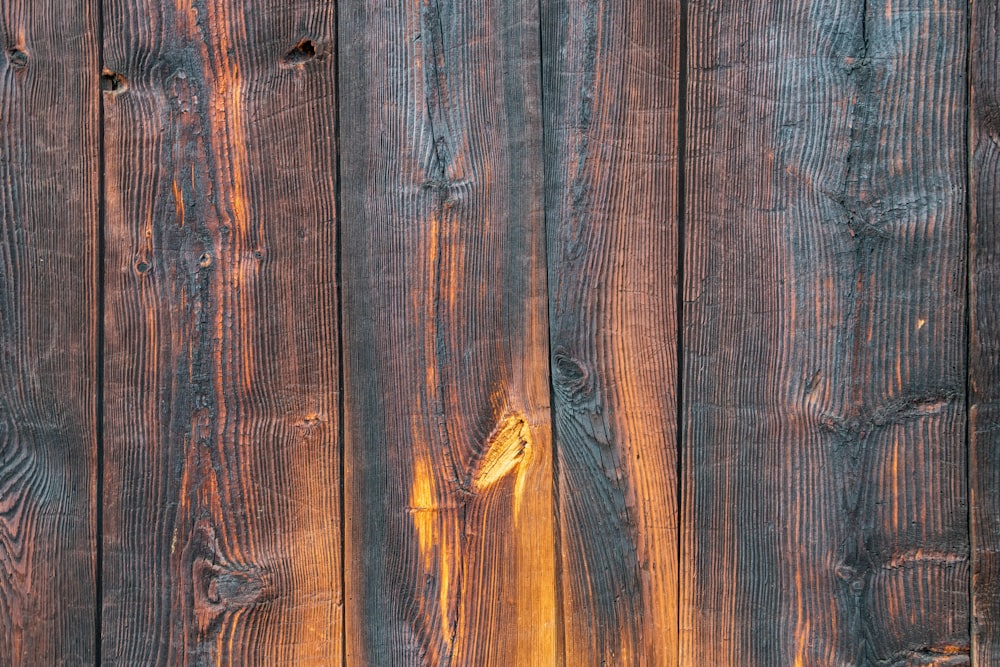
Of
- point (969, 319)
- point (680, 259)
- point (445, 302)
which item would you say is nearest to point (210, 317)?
point (445, 302)

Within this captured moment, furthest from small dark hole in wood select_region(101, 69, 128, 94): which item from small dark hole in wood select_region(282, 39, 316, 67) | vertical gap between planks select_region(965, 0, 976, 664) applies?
vertical gap between planks select_region(965, 0, 976, 664)

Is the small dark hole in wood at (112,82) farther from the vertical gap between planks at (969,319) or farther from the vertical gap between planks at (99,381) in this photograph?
the vertical gap between planks at (969,319)

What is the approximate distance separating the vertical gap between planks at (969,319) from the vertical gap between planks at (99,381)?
53.7 inches

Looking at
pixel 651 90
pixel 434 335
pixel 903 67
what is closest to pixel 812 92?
pixel 903 67

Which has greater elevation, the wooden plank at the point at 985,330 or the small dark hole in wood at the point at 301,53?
the small dark hole in wood at the point at 301,53

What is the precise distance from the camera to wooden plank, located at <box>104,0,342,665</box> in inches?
43.3

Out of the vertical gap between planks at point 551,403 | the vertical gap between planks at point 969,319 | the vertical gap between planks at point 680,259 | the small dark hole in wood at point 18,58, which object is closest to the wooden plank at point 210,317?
the small dark hole in wood at point 18,58

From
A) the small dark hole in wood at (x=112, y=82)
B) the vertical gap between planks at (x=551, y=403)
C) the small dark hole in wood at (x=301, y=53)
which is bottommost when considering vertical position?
the vertical gap between planks at (x=551, y=403)

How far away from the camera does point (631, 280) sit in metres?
1.13

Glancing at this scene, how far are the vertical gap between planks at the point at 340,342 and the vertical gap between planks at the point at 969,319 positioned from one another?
981mm

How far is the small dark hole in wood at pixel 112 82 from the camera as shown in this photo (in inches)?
43.8

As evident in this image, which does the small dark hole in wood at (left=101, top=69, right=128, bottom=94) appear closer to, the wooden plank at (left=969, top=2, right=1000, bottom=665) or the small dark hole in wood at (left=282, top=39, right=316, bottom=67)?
the small dark hole in wood at (left=282, top=39, right=316, bottom=67)

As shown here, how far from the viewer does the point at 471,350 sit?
3.66ft

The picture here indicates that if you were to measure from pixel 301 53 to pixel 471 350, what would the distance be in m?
0.56
